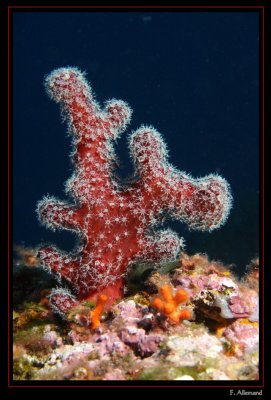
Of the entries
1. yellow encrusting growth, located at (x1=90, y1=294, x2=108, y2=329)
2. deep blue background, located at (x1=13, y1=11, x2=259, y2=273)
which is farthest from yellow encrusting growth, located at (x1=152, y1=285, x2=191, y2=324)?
deep blue background, located at (x1=13, y1=11, x2=259, y2=273)

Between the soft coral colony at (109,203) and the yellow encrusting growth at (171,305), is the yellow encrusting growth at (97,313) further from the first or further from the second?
the yellow encrusting growth at (171,305)

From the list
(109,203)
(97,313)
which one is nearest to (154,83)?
(109,203)

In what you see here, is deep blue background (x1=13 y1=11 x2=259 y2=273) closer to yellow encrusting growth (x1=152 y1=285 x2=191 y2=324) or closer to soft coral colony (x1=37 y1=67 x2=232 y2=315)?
soft coral colony (x1=37 y1=67 x2=232 y2=315)

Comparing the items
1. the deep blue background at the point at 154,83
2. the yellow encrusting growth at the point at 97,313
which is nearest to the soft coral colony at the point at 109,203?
the yellow encrusting growth at the point at 97,313
